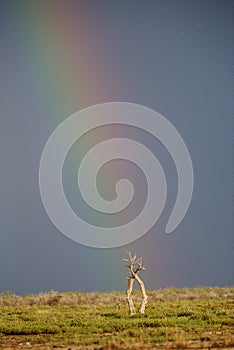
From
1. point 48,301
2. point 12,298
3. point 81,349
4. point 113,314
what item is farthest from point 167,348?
point 12,298

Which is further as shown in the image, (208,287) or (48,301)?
(208,287)

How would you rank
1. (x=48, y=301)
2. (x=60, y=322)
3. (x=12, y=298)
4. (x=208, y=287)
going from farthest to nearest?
(x=208, y=287) < (x=12, y=298) < (x=48, y=301) < (x=60, y=322)

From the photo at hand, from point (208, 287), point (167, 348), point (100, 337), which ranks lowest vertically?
point (167, 348)

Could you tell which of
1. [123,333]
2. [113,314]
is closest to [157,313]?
[113,314]

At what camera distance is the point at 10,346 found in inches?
757

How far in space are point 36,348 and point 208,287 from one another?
44490mm

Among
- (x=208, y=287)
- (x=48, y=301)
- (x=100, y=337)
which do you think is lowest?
(x=100, y=337)

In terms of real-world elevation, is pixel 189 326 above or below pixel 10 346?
above

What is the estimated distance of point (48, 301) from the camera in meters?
43.8

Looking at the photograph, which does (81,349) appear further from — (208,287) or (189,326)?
(208,287)

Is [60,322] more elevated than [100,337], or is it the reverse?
[60,322]

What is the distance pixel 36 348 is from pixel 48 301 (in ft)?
85.3

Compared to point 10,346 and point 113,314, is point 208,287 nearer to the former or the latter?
point 113,314

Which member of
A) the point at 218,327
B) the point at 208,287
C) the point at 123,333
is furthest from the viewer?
the point at 208,287
